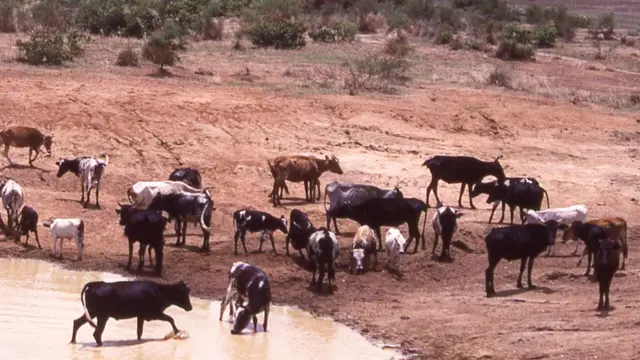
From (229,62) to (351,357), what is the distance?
22.4 meters

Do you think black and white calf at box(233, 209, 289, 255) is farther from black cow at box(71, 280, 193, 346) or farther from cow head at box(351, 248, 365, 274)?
black cow at box(71, 280, 193, 346)

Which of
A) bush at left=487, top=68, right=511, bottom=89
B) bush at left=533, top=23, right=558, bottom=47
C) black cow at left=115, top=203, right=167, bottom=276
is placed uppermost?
black cow at left=115, top=203, right=167, bottom=276

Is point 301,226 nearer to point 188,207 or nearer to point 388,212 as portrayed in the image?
point 388,212

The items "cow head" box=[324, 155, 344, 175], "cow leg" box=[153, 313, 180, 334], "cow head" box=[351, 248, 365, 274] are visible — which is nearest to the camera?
"cow leg" box=[153, 313, 180, 334]

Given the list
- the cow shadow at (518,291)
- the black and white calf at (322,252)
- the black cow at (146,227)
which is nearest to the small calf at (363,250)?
the black and white calf at (322,252)

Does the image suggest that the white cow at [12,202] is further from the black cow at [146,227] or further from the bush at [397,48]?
the bush at [397,48]

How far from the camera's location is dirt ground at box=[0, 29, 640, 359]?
683 inches

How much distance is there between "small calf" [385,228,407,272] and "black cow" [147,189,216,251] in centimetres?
307

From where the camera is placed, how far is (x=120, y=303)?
15.8m

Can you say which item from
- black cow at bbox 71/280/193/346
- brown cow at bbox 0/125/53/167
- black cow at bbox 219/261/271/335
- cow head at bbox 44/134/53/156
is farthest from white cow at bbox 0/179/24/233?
black cow at bbox 71/280/193/346

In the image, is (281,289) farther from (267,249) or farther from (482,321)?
(482,321)

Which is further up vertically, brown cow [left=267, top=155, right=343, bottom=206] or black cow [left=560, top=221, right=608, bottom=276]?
black cow [left=560, top=221, right=608, bottom=276]

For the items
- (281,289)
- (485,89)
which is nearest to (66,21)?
(485,89)

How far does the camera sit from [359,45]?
45.8 m
